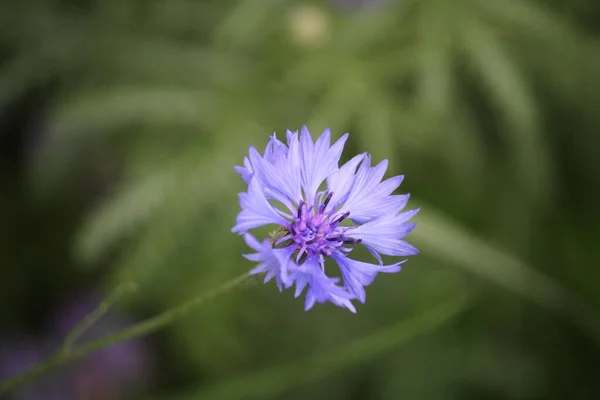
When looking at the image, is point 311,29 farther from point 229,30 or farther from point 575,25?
point 575,25

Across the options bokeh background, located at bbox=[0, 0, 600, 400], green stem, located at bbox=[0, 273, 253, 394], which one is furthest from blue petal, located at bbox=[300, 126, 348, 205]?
bokeh background, located at bbox=[0, 0, 600, 400]

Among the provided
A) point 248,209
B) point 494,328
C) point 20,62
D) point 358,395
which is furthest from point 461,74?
point 248,209

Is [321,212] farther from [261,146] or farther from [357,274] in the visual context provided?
[261,146]

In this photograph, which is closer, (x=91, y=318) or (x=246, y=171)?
(x=246, y=171)

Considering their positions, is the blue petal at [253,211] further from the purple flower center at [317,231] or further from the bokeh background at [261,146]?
the bokeh background at [261,146]

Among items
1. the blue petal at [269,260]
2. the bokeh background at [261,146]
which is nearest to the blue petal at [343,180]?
the blue petal at [269,260]

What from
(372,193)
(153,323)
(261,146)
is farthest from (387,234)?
(261,146)
